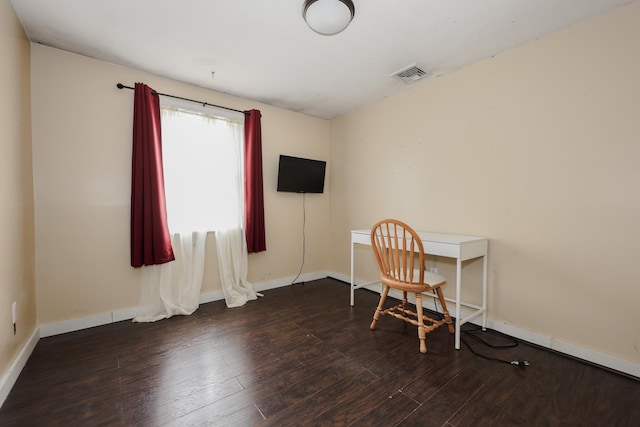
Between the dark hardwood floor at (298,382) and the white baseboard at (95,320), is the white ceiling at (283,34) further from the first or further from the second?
the dark hardwood floor at (298,382)

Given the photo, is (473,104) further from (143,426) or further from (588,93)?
(143,426)

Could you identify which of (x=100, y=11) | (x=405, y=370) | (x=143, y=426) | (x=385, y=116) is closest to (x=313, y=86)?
(x=385, y=116)

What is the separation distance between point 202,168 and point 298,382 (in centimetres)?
227

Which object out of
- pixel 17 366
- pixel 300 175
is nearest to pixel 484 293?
pixel 300 175

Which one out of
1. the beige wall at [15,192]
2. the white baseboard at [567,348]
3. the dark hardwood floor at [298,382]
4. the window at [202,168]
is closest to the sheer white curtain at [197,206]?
the window at [202,168]

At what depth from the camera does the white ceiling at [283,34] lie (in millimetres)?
1774

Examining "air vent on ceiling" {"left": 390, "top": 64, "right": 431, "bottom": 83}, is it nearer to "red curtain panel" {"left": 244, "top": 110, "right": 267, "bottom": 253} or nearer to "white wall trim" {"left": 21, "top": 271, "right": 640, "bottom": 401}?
"red curtain panel" {"left": 244, "top": 110, "right": 267, "bottom": 253}

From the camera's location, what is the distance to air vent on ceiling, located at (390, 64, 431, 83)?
2.55 m

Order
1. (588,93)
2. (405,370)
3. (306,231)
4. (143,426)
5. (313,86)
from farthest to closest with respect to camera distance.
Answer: (306,231) < (313,86) < (588,93) < (405,370) < (143,426)

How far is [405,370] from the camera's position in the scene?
1.78 meters

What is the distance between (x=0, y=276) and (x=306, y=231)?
285cm

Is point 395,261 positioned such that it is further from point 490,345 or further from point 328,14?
point 328,14

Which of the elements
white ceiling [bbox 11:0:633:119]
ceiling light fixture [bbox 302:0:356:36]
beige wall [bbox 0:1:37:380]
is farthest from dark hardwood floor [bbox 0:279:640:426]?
white ceiling [bbox 11:0:633:119]

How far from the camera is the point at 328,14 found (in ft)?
5.47
